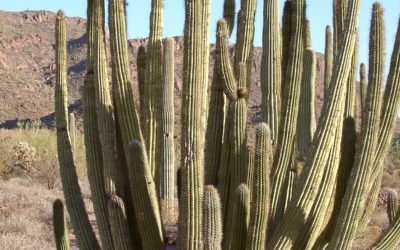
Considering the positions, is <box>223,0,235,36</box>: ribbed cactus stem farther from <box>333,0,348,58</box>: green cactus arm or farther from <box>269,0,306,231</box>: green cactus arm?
<box>333,0,348,58</box>: green cactus arm

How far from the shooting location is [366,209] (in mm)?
5637

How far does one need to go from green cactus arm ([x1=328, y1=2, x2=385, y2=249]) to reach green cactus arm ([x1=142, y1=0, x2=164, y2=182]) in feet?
5.36

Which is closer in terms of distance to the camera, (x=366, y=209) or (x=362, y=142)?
(x=362, y=142)

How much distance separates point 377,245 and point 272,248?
0.94 metres

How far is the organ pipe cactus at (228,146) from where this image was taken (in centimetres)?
451

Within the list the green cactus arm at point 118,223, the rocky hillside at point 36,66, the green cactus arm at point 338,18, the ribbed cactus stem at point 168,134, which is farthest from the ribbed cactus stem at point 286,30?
the rocky hillside at point 36,66

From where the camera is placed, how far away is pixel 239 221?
4914 millimetres

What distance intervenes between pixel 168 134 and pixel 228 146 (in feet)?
4.87

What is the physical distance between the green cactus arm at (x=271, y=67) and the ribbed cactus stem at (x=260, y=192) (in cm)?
106

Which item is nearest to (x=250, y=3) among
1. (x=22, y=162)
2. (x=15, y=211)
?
(x=15, y=211)

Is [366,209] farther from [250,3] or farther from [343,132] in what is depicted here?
[250,3]

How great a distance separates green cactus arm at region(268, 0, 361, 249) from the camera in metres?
4.77

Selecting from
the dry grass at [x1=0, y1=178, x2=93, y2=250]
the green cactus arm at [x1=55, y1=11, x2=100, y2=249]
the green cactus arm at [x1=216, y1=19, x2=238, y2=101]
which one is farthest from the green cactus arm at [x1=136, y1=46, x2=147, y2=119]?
the dry grass at [x1=0, y1=178, x2=93, y2=250]

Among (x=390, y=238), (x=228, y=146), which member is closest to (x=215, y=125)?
(x=228, y=146)
